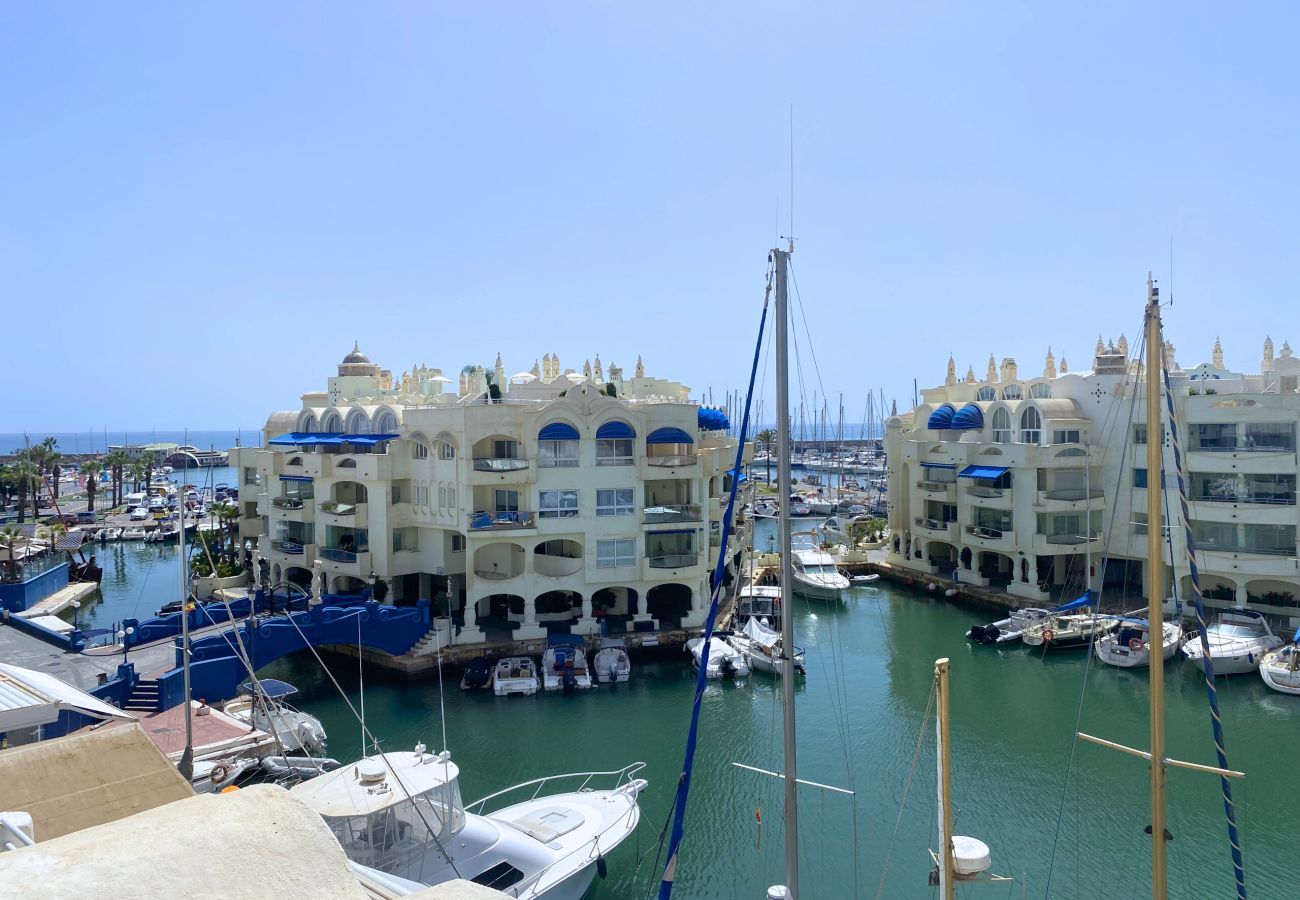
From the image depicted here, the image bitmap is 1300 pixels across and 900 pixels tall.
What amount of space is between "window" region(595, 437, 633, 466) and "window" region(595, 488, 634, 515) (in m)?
1.28

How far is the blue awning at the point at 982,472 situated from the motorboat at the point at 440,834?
34.0 meters

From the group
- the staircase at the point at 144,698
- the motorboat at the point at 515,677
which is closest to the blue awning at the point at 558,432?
the motorboat at the point at 515,677

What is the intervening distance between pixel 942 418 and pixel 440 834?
4327 centimetres

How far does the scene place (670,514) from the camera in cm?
4000

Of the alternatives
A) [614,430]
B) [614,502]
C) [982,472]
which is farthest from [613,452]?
[982,472]

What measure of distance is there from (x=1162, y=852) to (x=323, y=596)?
115 ft

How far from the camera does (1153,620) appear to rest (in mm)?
15031

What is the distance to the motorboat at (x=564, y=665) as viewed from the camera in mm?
34219

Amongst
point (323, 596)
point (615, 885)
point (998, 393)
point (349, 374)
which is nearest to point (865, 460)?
point (998, 393)

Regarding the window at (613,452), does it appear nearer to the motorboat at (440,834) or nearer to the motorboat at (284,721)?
the motorboat at (284,721)

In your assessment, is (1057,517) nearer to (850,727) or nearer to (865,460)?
(850,727)

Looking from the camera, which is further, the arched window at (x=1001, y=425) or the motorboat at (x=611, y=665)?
the arched window at (x=1001, y=425)

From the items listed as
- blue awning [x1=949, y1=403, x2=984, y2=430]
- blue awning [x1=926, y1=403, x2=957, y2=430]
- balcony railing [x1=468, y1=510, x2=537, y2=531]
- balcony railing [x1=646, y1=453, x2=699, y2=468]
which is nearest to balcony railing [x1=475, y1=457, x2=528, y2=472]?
balcony railing [x1=468, y1=510, x2=537, y2=531]

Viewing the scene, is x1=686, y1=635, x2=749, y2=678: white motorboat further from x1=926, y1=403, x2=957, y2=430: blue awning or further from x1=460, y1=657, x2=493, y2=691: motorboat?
x1=926, y1=403, x2=957, y2=430: blue awning
